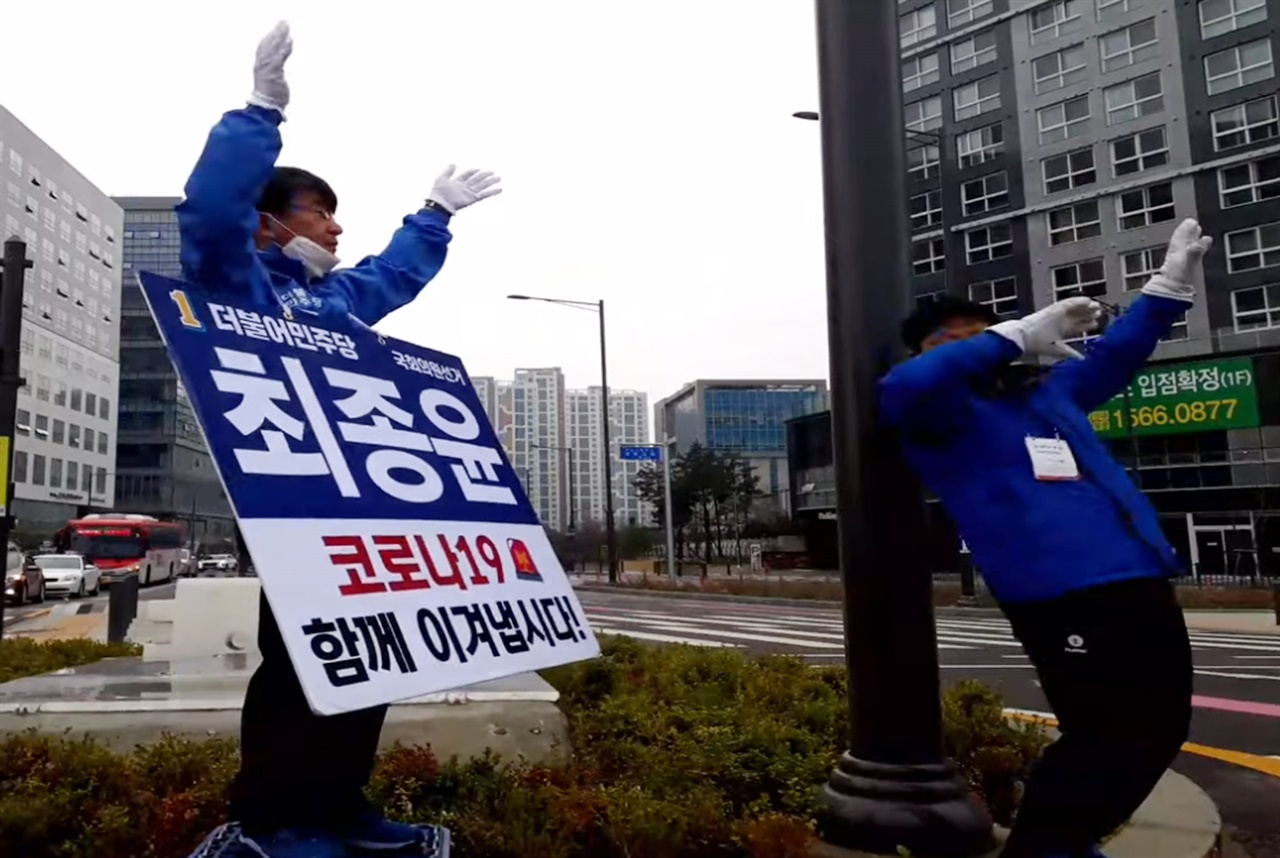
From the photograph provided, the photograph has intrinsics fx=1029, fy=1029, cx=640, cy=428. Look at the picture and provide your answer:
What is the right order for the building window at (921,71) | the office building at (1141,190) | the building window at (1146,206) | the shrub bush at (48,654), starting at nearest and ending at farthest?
1. the shrub bush at (48,654)
2. the office building at (1141,190)
3. the building window at (1146,206)
4. the building window at (921,71)

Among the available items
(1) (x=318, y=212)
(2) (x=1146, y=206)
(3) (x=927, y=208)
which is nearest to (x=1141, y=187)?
(2) (x=1146, y=206)

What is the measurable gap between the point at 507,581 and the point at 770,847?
1178mm

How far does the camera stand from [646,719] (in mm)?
4297

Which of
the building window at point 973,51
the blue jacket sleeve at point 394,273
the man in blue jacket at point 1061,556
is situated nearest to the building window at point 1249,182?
the building window at point 973,51

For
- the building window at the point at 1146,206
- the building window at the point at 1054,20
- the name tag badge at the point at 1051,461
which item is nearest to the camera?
A: the name tag badge at the point at 1051,461

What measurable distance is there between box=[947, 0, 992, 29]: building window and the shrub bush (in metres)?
41.1

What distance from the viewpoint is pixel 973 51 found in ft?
135

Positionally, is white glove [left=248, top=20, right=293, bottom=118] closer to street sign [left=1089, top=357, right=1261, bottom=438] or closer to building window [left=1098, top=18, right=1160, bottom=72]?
street sign [left=1089, top=357, right=1261, bottom=438]

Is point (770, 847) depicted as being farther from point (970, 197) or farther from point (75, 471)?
point (75, 471)

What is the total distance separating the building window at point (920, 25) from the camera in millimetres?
42422

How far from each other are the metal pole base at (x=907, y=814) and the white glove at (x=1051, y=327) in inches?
51.8

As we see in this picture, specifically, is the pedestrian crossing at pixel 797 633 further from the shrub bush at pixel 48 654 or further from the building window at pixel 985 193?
the building window at pixel 985 193

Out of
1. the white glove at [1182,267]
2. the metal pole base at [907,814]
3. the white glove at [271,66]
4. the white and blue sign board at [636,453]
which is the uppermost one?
the white and blue sign board at [636,453]

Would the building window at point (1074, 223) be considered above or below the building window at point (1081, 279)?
above
